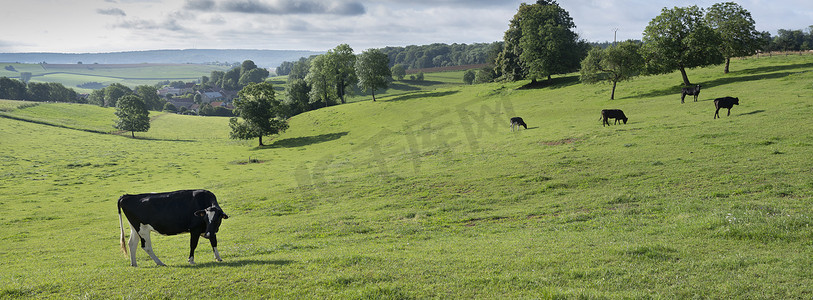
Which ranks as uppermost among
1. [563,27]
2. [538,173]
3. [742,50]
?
[563,27]

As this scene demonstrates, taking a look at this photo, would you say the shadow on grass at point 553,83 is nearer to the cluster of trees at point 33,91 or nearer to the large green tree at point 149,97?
the large green tree at point 149,97

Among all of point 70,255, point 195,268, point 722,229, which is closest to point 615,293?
point 722,229

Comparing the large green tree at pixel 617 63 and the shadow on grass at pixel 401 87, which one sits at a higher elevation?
the large green tree at pixel 617 63

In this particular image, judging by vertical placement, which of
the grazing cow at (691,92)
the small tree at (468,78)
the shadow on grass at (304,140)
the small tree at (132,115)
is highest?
the small tree at (468,78)

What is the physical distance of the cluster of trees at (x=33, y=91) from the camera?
13275 cm

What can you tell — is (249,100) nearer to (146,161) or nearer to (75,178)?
(146,161)

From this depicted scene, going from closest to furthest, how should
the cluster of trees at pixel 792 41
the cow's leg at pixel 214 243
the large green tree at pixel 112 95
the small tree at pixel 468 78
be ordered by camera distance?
the cow's leg at pixel 214 243 < the cluster of trees at pixel 792 41 < the small tree at pixel 468 78 < the large green tree at pixel 112 95

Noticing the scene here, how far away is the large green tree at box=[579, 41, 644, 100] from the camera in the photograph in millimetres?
49094

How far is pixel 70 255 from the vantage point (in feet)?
50.6

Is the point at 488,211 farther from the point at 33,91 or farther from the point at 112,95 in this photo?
the point at 33,91

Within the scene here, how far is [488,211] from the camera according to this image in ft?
61.8

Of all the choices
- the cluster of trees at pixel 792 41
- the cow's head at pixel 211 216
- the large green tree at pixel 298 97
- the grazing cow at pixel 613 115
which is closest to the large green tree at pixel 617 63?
the grazing cow at pixel 613 115

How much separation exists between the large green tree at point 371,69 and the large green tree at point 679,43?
4692 cm

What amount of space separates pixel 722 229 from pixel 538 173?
1234 cm
